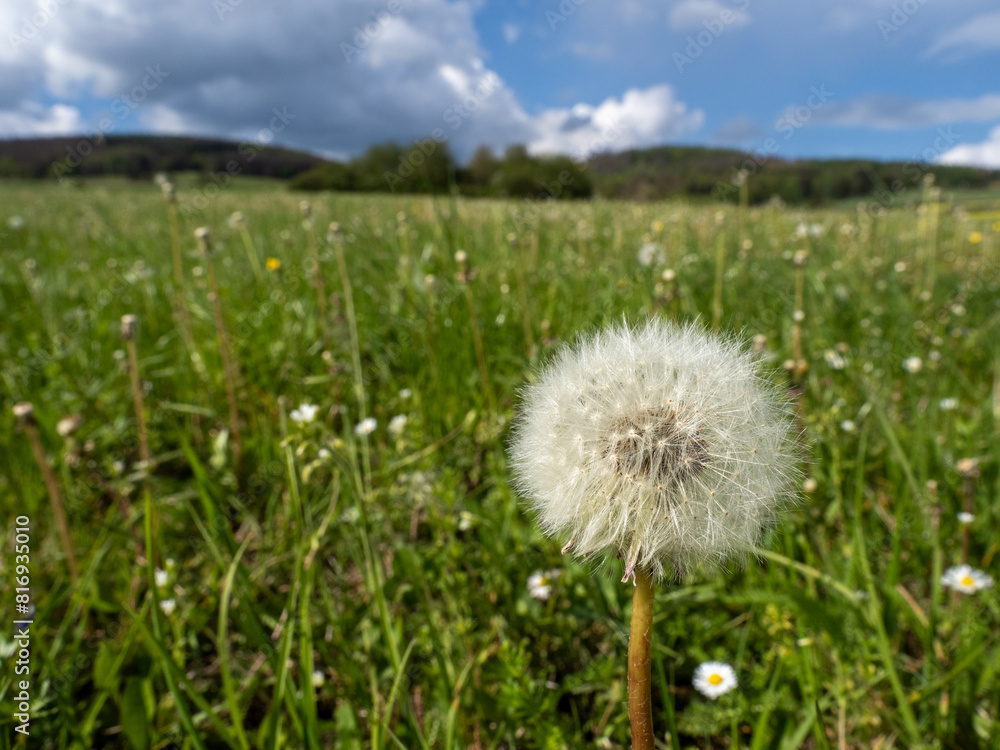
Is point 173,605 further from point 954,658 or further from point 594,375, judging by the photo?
point 954,658

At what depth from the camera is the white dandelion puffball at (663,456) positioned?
0.85m

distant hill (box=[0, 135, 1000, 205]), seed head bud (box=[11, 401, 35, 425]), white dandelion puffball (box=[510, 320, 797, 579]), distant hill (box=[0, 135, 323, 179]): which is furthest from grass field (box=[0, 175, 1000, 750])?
distant hill (box=[0, 135, 323, 179])

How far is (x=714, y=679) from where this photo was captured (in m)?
1.48

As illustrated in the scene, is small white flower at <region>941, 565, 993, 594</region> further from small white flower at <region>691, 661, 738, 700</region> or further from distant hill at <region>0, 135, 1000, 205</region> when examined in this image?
distant hill at <region>0, 135, 1000, 205</region>

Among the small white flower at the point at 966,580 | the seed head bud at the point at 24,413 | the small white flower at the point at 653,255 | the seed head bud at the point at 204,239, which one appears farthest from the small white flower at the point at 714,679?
the small white flower at the point at 653,255

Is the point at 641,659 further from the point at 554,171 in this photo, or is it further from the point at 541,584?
the point at 554,171

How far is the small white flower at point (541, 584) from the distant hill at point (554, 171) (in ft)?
7.02

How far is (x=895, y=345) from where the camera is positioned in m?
3.39

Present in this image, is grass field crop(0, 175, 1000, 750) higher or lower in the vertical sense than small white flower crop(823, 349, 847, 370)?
lower

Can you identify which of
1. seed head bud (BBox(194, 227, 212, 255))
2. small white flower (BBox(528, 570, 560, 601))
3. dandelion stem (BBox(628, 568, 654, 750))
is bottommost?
small white flower (BBox(528, 570, 560, 601))

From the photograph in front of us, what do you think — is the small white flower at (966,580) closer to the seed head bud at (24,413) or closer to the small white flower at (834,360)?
the small white flower at (834,360)

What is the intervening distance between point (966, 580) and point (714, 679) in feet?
2.57

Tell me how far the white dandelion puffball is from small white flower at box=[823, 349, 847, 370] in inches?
76.8

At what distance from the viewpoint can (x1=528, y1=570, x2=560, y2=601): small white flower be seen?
66.7 inches
